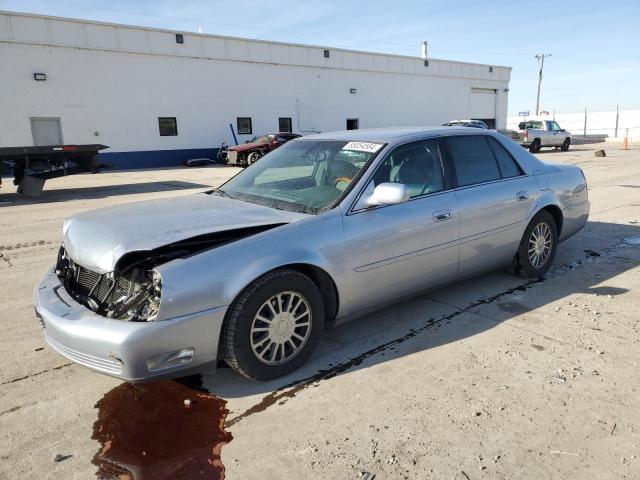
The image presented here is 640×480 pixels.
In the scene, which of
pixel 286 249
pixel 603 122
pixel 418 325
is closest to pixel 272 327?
pixel 286 249

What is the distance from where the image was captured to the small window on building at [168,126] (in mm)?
25141

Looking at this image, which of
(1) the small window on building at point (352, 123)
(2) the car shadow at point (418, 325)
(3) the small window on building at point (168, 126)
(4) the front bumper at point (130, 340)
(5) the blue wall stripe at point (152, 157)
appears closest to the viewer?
(4) the front bumper at point (130, 340)

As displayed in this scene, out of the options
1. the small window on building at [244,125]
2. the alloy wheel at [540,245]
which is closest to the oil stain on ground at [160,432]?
the alloy wheel at [540,245]

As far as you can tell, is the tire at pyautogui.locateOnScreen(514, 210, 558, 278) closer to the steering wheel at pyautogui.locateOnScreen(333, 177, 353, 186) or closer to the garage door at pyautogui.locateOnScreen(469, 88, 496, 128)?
the steering wheel at pyautogui.locateOnScreen(333, 177, 353, 186)

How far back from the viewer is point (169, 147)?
25.5 meters

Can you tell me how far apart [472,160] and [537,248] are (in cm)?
126

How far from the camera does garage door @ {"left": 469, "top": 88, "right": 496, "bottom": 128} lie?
3853cm

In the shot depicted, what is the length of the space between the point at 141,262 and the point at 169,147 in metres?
23.9

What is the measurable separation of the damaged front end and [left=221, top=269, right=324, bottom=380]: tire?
0.47 m

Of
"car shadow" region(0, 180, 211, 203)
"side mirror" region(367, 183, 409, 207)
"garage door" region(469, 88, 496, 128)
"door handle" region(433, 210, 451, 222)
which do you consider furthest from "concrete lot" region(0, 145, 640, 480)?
"garage door" region(469, 88, 496, 128)

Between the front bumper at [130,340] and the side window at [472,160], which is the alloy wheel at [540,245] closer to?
the side window at [472,160]

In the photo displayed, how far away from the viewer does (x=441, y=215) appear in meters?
4.07

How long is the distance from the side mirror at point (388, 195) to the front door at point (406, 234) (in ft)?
Answer: 0.32

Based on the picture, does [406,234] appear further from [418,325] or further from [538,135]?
[538,135]
